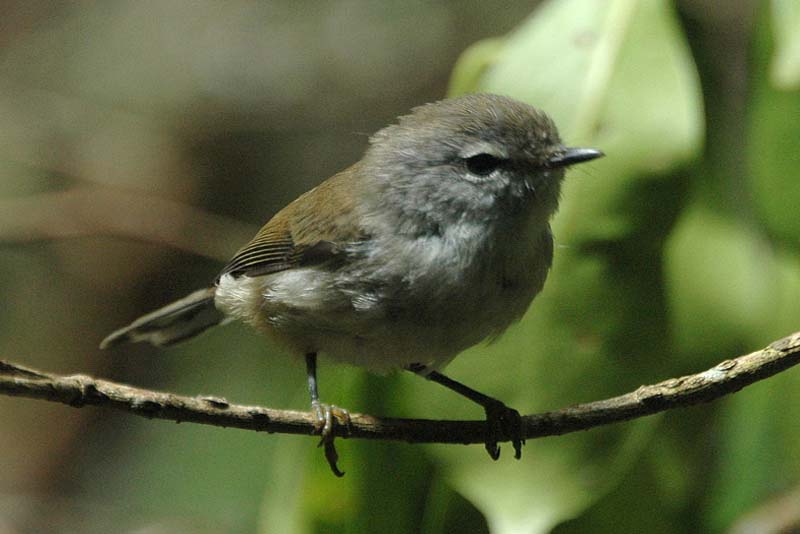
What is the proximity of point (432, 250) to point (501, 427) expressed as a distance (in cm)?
53

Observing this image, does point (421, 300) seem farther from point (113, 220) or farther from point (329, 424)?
point (113, 220)

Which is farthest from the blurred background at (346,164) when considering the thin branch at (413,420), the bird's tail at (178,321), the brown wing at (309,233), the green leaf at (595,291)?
the bird's tail at (178,321)

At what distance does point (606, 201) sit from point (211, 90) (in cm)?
421

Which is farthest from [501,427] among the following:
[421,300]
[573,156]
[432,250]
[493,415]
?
[573,156]

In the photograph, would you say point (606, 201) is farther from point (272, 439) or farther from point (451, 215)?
point (272, 439)

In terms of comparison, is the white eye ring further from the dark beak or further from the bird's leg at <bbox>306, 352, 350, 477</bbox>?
the bird's leg at <bbox>306, 352, 350, 477</bbox>

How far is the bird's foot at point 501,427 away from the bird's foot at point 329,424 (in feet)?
1.21

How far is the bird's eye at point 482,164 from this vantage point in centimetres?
275

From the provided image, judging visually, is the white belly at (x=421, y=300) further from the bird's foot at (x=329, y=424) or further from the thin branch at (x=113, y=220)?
the thin branch at (x=113, y=220)

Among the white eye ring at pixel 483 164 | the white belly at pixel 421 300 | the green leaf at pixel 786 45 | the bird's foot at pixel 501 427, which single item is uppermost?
the green leaf at pixel 786 45

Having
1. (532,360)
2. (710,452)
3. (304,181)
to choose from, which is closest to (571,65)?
(532,360)

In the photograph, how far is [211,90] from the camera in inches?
244

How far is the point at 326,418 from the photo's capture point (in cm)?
252

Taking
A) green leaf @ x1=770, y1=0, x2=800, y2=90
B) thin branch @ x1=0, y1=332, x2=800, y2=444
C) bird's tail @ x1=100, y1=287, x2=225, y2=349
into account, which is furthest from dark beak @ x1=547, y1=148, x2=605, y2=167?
bird's tail @ x1=100, y1=287, x2=225, y2=349
